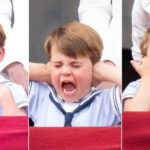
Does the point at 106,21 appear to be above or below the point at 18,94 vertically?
above

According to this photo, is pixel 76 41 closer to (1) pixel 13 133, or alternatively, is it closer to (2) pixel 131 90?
(2) pixel 131 90

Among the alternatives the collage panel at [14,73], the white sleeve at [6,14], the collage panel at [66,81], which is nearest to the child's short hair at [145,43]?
the collage panel at [66,81]

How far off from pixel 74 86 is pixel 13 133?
1.51 feet

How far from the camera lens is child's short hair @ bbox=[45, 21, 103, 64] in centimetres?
233

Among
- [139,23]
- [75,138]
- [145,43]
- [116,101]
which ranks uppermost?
[139,23]

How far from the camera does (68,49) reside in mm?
2322

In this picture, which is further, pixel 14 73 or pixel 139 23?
pixel 139 23

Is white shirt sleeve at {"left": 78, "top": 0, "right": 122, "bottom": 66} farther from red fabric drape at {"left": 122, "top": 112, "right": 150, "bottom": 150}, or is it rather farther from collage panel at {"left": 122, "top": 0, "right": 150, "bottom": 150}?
red fabric drape at {"left": 122, "top": 112, "right": 150, "bottom": 150}

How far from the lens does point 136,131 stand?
8.03ft

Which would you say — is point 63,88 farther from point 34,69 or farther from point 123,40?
point 123,40

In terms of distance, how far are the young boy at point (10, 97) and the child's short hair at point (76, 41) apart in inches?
11.0

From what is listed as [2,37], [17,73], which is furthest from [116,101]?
[2,37]

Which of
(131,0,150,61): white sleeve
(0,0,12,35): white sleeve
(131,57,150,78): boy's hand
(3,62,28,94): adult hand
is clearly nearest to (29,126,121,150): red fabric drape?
(3,62,28,94): adult hand

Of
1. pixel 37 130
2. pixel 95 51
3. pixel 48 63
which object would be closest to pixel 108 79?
pixel 95 51
